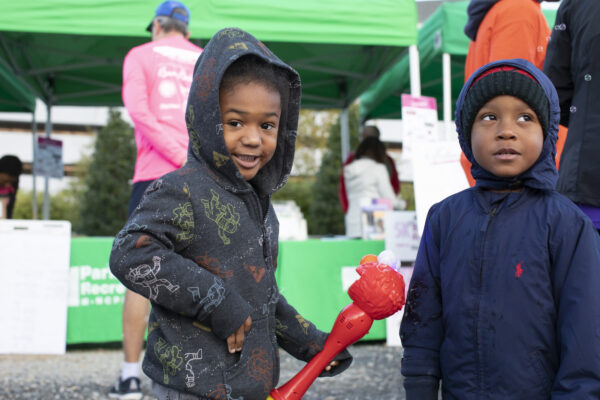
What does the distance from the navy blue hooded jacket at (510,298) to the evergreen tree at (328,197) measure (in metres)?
11.7

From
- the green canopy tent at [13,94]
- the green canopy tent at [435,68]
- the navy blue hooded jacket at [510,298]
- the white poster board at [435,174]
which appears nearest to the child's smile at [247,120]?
the navy blue hooded jacket at [510,298]

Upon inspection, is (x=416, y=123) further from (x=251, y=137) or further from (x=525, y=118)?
(x=251, y=137)

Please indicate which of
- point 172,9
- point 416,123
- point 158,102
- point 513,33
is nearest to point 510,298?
point 513,33

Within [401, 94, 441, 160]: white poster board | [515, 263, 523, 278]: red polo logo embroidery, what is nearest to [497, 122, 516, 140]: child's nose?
[515, 263, 523, 278]: red polo logo embroidery

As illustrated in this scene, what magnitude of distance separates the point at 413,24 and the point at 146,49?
2212 millimetres

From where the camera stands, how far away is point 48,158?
20.3 feet

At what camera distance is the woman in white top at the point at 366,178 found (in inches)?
209

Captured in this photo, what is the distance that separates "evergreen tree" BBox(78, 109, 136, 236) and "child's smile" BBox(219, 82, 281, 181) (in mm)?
12145

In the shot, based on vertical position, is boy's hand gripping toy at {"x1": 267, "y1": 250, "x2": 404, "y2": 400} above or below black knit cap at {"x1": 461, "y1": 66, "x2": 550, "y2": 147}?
below

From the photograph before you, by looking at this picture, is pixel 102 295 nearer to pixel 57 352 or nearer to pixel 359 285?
pixel 57 352

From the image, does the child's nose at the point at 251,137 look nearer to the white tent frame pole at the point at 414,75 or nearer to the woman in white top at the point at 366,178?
the white tent frame pole at the point at 414,75

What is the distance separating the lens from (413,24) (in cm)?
430

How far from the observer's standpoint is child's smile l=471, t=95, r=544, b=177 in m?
1.28

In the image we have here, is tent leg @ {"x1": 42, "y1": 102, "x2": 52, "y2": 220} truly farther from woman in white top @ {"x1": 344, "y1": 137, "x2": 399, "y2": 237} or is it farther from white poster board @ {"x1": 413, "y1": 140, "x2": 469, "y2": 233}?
white poster board @ {"x1": 413, "y1": 140, "x2": 469, "y2": 233}
